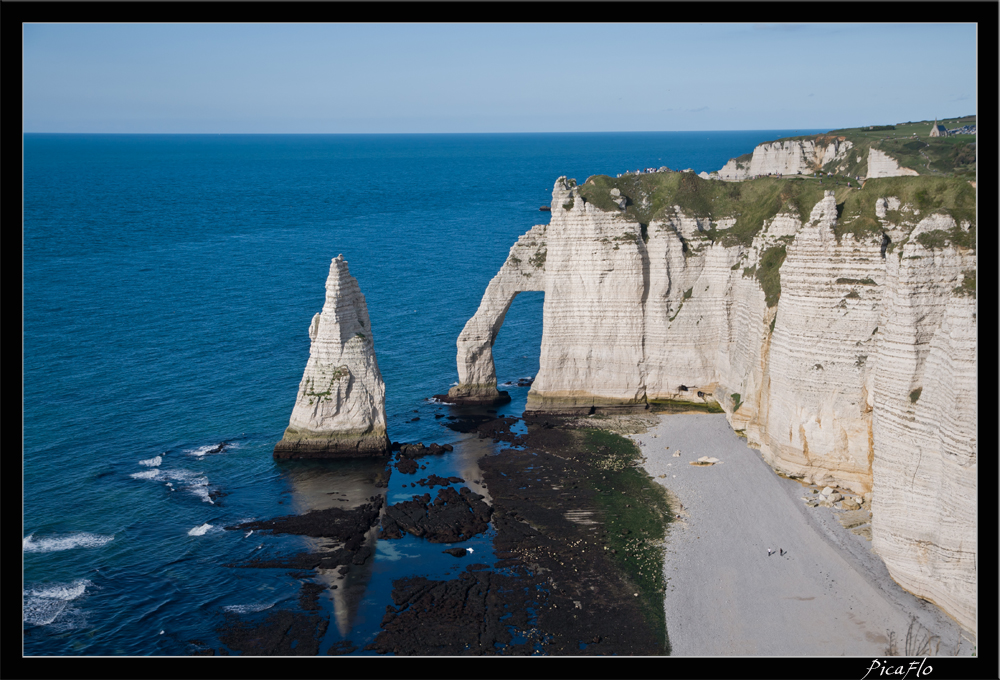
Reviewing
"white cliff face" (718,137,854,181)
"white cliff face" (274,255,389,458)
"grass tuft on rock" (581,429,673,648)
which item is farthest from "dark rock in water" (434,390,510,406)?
"white cliff face" (718,137,854,181)

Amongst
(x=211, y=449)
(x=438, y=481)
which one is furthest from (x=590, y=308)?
(x=211, y=449)

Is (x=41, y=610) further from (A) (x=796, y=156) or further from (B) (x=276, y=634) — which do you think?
(A) (x=796, y=156)

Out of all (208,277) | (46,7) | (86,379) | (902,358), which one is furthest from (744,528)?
(208,277)

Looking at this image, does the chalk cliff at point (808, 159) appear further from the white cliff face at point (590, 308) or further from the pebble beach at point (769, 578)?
the pebble beach at point (769, 578)

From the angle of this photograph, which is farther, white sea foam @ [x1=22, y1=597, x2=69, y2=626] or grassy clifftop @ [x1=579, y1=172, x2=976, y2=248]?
grassy clifftop @ [x1=579, y1=172, x2=976, y2=248]

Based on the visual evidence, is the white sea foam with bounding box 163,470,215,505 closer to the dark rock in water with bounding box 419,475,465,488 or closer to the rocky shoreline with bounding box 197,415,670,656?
the rocky shoreline with bounding box 197,415,670,656

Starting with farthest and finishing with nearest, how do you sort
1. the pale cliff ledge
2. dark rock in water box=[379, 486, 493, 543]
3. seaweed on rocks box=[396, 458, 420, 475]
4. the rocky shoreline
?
1. the pale cliff ledge
2. seaweed on rocks box=[396, 458, 420, 475]
3. dark rock in water box=[379, 486, 493, 543]
4. the rocky shoreline

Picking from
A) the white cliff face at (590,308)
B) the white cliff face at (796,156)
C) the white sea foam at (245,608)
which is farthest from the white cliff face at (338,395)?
A: the white cliff face at (796,156)
